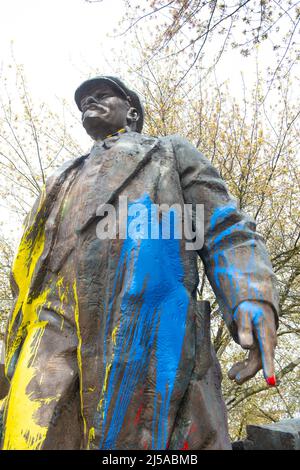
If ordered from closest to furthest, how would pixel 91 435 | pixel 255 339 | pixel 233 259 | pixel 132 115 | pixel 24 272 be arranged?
pixel 91 435 < pixel 255 339 < pixel 233 259 < pixel 24 272 < pixel 132 115

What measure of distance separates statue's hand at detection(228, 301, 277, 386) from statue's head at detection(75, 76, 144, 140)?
4.52 feet

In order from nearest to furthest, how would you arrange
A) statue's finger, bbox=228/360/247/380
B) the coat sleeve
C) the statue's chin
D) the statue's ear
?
statue's finger, bbox=228/360/247/380 → the coat sleeve → the statue's chin → the statue's ear

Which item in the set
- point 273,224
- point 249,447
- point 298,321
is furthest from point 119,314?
point 298,321

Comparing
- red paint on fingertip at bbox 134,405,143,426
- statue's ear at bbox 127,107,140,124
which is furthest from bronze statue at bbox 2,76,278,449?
statue's ear at bbox 127,107,140,124

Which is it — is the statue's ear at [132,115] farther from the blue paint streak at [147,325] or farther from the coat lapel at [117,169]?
the blue paint streak at [147,325]

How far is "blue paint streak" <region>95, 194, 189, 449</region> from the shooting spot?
2.01 meters

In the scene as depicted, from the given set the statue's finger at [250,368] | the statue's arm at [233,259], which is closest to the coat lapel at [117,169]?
the statue's arm at [233,259]

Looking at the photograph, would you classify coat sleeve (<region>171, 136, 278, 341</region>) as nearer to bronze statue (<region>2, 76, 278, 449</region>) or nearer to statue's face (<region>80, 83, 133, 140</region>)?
bronze statue (<region>2, 76, 278, 449</region>)

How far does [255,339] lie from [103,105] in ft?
5.26

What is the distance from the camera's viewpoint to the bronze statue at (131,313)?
6.68 ft

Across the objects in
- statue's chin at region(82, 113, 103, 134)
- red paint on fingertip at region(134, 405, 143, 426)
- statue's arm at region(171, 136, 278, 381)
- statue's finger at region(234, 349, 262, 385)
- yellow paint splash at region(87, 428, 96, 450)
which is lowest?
Result: yellow paint splash at region(87, 428, 96, 450)

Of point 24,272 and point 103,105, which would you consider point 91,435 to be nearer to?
point 24,272

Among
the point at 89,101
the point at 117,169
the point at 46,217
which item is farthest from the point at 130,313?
the point at 89,101

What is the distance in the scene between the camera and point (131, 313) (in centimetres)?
212
